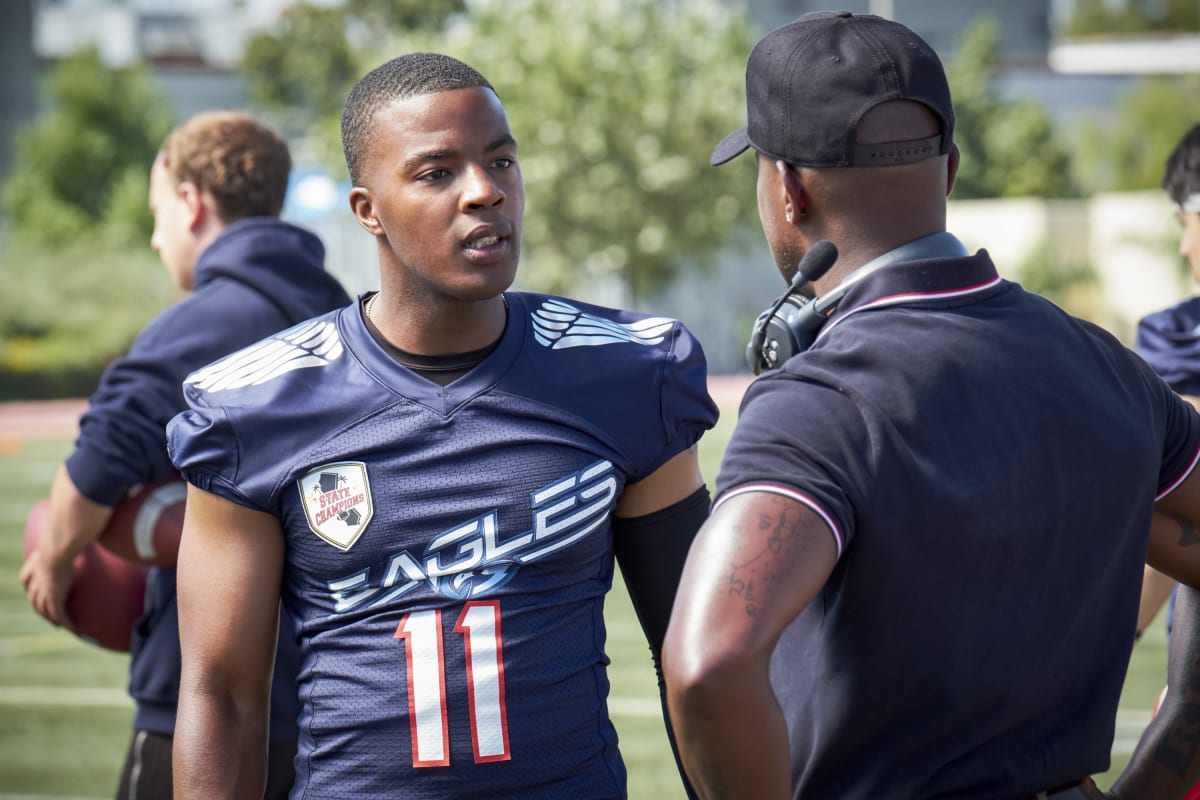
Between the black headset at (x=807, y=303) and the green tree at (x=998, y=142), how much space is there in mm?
39889

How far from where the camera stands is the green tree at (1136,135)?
1662 inches

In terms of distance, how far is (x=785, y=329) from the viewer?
2.22 metres

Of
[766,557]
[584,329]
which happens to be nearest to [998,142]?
[584,329]

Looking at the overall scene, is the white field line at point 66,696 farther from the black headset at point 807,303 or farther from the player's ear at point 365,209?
the black headset at point 807,303

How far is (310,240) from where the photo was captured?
3.71 m

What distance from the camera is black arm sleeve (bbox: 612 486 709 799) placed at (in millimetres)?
2584

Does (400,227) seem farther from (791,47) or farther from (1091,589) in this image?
(1091,589)

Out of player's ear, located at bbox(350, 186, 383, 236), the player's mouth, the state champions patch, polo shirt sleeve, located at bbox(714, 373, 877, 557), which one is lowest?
the state champions patch

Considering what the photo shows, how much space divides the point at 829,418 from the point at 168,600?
2096 millimetres

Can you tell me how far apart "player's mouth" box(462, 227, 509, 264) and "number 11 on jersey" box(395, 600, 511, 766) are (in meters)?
0.54

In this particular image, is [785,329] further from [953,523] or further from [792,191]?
[953,523]

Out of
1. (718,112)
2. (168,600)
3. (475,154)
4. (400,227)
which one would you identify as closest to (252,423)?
(400,227)

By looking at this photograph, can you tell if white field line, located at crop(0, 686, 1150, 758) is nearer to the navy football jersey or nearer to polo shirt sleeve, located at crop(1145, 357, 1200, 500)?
the navy football jersey

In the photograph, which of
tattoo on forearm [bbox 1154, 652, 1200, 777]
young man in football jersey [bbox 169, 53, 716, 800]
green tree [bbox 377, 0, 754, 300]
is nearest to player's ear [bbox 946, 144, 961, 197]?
young man in football jersey [bbox 169, 53, 716, 800]
